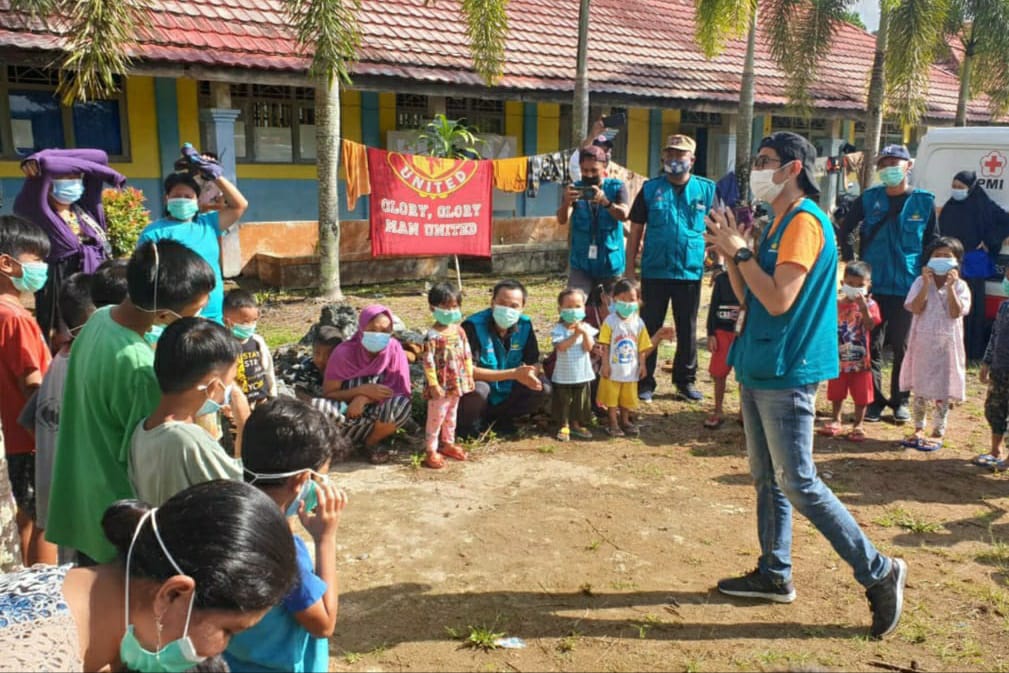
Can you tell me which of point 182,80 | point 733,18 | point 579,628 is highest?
point 733,18

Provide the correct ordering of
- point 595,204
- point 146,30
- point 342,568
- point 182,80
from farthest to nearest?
point 182,80, point 146,30, point 595,204, point 342,568

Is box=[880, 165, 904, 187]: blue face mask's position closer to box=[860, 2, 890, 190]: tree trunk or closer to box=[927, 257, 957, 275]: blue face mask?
Answer: box=[927, 257, 957, 275]: blue face mask

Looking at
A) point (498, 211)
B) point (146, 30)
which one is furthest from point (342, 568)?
point (498, 211)

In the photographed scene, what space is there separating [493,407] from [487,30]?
22.8ft

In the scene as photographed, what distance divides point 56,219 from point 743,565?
4374mm

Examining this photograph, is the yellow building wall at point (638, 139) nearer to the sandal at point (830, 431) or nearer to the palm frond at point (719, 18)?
the palm frond at point (719, 18)

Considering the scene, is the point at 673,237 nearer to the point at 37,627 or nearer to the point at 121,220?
the point at 37,627

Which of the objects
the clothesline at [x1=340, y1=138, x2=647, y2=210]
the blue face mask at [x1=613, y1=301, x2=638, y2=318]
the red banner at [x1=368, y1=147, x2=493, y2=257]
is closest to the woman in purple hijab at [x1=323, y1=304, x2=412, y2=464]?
the blue face mask at [x1=613, y1=301, x2=638, y2=318]

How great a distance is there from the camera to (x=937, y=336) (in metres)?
5.89

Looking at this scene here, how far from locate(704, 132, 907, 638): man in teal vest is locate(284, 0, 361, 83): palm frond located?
256 inches

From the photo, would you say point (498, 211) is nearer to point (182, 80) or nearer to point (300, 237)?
point (300, 237)

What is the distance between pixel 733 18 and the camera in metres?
12.5

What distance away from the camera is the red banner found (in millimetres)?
10531

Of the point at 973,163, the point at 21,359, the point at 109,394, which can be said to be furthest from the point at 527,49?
the point at 109,394
